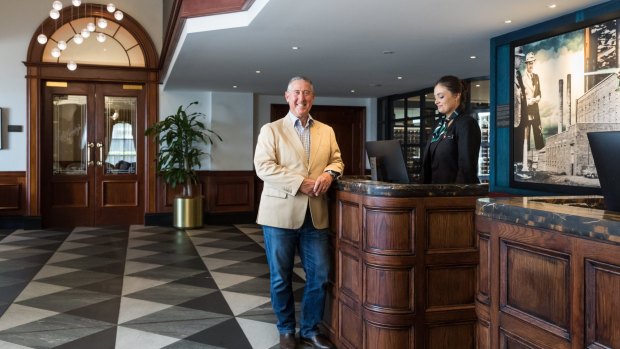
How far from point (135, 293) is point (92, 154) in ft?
16.7

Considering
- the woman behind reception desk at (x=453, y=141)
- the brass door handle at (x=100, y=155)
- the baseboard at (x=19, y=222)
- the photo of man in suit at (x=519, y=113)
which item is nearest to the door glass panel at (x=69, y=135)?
the brass door handle at (x=100, y=155)

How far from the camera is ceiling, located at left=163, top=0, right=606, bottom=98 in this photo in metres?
3.88

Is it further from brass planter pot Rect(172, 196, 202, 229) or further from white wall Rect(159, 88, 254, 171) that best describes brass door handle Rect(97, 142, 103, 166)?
brass planter pot Rect(172, 196, 202, 229)

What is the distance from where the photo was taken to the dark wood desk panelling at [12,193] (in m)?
8.34

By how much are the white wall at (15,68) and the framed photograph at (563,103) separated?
24.2 feet

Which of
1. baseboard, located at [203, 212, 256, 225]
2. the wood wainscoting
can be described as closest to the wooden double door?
the wood wainscoting

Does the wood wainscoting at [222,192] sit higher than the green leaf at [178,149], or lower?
lower

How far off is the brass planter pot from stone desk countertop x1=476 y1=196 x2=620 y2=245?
7133 mm

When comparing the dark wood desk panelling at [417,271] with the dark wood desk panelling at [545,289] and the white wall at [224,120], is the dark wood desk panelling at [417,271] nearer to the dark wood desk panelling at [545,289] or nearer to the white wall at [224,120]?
the dark wood desk panelling at [545,289]

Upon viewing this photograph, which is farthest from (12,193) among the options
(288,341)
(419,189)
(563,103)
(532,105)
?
(563,103)

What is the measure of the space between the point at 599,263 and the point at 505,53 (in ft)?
12.9

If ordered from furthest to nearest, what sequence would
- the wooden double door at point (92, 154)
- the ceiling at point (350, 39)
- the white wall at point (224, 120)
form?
the white wall at point (224, 120) → the wooden double door at point (92, 154) → the ceiling at point (350, 39)

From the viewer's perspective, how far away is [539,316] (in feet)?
5.08

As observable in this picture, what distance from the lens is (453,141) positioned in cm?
304
